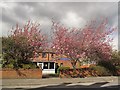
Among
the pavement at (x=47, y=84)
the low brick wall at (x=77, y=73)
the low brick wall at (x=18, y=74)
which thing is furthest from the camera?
the low brick wall at (x=77, y=73)

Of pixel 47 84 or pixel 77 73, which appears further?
pixel 77 73

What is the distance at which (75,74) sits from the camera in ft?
94.0

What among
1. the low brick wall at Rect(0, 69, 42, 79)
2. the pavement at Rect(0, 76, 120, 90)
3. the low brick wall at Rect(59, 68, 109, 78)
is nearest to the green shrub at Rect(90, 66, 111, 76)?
the low brick wall at Rect(59, 68, 109, 78)

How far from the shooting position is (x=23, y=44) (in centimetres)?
2756

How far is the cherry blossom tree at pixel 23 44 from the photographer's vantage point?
2652cm

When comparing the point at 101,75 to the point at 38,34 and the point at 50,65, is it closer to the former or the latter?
the point at 38,34

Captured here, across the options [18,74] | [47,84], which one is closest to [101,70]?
[18,74]

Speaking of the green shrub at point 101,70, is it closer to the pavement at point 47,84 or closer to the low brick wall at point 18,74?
the low brick wall at point 18,74

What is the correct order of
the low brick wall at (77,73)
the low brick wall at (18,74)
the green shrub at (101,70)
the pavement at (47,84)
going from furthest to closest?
the green shrub at (101,70) → the low brick wall at (77,73) → the low brick wall at (18,74) → the pavement at (47,84)

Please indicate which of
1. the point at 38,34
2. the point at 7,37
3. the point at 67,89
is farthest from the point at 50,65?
the point at 67,89

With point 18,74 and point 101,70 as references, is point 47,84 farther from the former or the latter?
point 101,70

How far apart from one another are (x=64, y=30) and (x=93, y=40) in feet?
12.6

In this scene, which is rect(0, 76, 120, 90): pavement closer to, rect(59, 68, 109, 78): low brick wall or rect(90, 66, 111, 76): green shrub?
rect(59, 68, 109, 78): low brick wall

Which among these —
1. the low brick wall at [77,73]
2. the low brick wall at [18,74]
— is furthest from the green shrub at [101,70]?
the low brick wall at [18,74]
